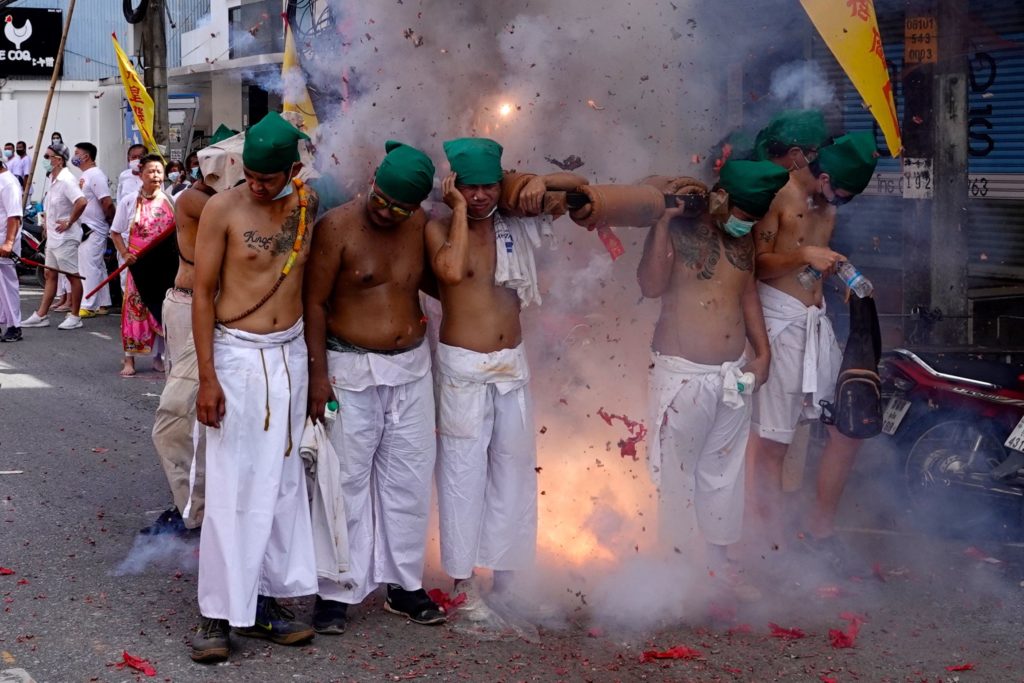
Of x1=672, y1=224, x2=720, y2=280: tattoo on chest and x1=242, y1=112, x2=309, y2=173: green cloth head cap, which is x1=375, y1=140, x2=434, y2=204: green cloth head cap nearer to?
x1=242, y1=112, x2=309, y2=173: green cloth head cap

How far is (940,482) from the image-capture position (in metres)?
6.62

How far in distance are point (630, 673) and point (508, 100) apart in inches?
111

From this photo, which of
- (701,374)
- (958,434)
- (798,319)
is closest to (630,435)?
(701,374)

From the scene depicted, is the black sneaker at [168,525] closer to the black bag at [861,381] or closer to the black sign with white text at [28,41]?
the black bag at [861,381]

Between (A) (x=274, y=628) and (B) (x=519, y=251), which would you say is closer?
(A) (x=274, y=628)

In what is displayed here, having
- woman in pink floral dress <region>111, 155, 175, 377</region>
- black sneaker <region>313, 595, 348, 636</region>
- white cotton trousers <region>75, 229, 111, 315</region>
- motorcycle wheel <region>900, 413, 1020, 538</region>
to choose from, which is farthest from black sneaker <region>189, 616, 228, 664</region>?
white cotton trousers <region>75, 229, 111, 315</region>

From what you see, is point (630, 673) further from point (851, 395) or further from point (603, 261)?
point (603, 261)

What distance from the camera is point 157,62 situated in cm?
1565

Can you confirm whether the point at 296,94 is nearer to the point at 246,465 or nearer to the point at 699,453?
the point at 246,465

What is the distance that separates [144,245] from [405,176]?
4.91 metres

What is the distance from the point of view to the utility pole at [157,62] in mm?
15227

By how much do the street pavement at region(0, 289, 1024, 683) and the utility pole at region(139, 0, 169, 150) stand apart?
948 centimetres

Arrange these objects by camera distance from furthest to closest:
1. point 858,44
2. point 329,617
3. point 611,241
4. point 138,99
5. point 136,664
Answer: point 138,99 → point 858,44 → point 611,241 → point 329,617 → point 136,664

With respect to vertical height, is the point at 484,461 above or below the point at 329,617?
above
